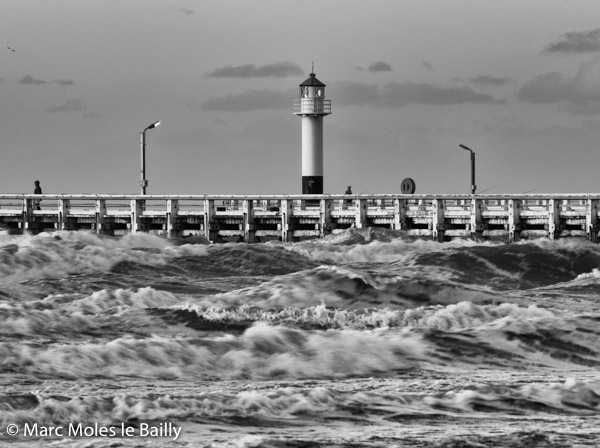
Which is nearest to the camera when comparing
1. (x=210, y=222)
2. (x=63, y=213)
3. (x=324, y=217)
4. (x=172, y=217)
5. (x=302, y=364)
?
(x=302, y=364)

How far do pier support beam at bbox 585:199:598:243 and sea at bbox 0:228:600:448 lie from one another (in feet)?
25.1

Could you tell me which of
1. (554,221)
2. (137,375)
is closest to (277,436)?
(137,375)

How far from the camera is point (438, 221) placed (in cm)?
3759

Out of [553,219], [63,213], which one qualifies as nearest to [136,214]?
[63,213]

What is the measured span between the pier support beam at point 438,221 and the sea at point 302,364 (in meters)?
9.49

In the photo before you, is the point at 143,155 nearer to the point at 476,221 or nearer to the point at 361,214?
the point at 361,214

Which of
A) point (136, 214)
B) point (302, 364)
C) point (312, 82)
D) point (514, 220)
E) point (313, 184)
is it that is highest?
point (312, 82)

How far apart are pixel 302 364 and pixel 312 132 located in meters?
34.8

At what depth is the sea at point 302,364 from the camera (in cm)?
1211

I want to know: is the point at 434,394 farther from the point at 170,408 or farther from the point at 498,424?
the point at 170,408

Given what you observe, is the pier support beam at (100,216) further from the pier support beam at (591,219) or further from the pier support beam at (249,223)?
the pier support beam at (591,219)

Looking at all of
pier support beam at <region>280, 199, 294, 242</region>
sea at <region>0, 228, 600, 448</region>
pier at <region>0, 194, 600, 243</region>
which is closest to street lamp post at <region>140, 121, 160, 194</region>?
pier at <region>0, 194, 600, 243</region>

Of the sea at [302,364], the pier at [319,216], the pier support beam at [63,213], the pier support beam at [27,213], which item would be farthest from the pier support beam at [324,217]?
the sea at [302,364]

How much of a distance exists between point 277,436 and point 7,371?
4431mm
